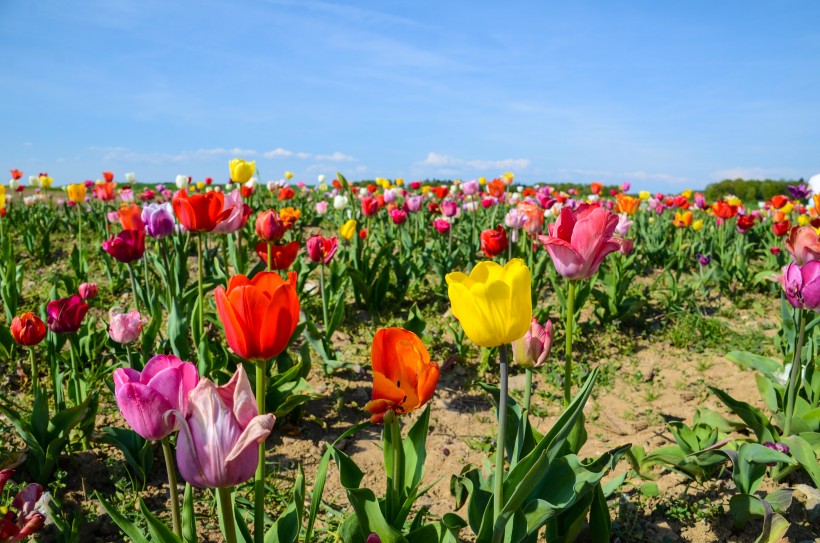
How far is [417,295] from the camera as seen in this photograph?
5.07m

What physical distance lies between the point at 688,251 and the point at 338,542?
5.97 metres

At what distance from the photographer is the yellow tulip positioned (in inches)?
50.7

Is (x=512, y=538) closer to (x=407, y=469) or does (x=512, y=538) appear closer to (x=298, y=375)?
(x=407, y=469)

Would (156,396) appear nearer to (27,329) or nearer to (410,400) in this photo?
(410,400)

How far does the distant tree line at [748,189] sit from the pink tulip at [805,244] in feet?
59.6

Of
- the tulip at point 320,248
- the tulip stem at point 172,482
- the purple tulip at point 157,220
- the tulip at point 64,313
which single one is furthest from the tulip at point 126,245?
the tulip stem at point 172,482

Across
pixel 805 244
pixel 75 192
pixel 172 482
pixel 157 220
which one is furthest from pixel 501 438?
pixel 75 192

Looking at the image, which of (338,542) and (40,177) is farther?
(40,177)

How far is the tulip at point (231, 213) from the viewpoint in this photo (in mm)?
2706

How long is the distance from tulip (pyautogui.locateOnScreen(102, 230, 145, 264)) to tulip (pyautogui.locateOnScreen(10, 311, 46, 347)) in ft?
1.74

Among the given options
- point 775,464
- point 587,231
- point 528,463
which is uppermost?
point 587,231

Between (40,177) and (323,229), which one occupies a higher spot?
(40,177)

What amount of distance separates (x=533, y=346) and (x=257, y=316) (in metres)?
0.89

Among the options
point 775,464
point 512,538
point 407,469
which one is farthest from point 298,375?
point 775,464
